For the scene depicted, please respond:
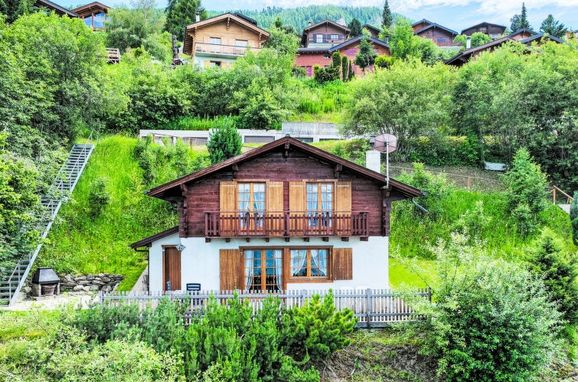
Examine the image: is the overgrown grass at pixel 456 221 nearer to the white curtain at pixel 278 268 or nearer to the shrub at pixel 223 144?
the white curtain at pixel 278 268

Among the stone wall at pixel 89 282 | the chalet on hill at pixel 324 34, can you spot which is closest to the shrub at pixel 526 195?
the stone wall at pixel 89 282

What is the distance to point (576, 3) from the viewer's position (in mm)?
176750

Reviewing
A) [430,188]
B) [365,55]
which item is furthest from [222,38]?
[430,188]

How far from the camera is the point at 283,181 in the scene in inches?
733

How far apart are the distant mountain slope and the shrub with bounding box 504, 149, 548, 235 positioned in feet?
402

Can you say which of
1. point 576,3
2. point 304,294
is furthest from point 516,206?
point 576,3

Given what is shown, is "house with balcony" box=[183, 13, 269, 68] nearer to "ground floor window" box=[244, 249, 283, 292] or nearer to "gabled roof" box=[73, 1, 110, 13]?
"gabled roof" box=[73, 1, 110, 13]

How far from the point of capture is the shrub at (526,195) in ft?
81.0

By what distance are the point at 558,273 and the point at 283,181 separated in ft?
32.6

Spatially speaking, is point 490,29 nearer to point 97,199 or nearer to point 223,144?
point 223,144

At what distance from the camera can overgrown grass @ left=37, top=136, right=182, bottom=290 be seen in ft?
71.4

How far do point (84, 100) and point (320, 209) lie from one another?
1490cm

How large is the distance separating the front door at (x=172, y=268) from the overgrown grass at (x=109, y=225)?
1991mm

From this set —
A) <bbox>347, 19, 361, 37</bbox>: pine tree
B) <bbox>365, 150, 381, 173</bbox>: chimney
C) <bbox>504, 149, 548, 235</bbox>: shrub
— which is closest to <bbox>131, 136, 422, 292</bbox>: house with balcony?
<bbox>365, 150, 381, 173</bbox>: chimney
